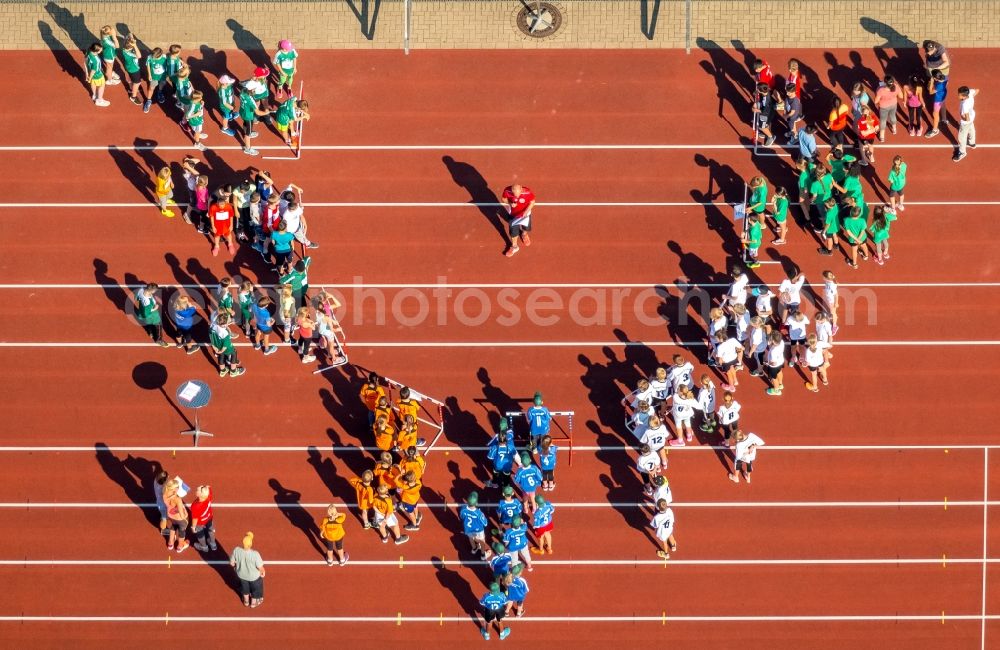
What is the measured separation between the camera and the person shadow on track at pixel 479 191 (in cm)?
2548

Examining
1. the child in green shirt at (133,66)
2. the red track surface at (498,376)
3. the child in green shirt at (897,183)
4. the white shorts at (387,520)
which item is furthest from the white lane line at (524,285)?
the white shorts at (387,520)

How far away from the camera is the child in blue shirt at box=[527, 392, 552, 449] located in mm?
23859

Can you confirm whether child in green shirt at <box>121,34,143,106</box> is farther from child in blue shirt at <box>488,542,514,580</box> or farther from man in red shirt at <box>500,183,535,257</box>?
child in blue shirt at <box>488,542,514,580</box>

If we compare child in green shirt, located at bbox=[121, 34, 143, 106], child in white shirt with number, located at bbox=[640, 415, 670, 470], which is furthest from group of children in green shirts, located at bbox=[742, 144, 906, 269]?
child in green shirt, located at bbox=[121, 34, 143, 106]

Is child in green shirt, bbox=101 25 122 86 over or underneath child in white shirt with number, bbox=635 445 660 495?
over

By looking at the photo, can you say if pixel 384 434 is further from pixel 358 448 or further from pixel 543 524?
pixel 543 524

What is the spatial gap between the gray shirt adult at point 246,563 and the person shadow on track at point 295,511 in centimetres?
120

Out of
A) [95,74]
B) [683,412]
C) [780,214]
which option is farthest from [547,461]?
[95,74]

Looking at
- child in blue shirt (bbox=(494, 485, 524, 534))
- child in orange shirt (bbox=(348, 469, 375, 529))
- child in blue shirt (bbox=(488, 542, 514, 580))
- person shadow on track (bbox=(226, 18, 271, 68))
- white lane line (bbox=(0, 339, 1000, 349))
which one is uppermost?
person shadow on track (bbox=(226, 18, 271, 68))

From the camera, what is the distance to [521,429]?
81.1 ft

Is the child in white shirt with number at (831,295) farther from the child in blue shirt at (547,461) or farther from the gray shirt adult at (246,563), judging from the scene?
the gray shirt adult at (246,563)

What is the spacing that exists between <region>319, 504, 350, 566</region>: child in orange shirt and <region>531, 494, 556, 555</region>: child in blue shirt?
11.2 feet

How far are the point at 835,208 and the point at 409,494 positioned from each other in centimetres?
937

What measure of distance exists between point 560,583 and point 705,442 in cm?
369
